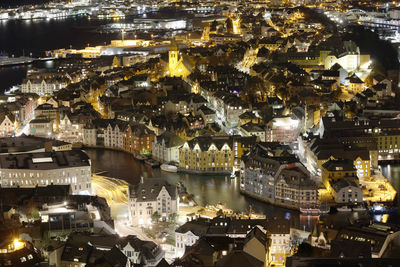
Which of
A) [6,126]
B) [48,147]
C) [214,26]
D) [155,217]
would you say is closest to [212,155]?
Answer: [48,147]

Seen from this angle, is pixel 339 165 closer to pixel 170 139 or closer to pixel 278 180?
pixel 278 180

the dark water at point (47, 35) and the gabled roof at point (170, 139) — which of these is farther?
the dark water at point (47, 35)

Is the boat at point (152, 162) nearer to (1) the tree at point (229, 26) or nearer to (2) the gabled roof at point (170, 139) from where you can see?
(2) the gabled roof at point (170, 139)

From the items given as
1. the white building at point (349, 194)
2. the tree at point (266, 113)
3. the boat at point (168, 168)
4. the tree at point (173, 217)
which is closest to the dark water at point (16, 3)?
the tree at point (266, 113)

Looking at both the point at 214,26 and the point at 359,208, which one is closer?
the point at 359,208

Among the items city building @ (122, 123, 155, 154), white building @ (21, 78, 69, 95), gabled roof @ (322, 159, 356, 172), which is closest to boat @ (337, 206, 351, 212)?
gabled roof @ (322, 159, 356, 172)

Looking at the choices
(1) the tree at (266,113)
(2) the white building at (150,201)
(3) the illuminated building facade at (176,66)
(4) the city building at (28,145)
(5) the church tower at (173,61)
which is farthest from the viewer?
(5) the church tower at (173,61)

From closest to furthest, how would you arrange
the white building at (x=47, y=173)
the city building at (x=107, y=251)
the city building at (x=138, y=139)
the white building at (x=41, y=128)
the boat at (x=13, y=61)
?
the city building at (x=107, y=251) < the white building at (x=47, y=173) < the city building at (x=138, y=139) < the white building at (x=41, y=128) < the boat at (x=13, y=61)

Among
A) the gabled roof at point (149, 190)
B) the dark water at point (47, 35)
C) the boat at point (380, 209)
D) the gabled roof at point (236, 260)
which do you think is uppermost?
the gabled roof at point (236, 260)
